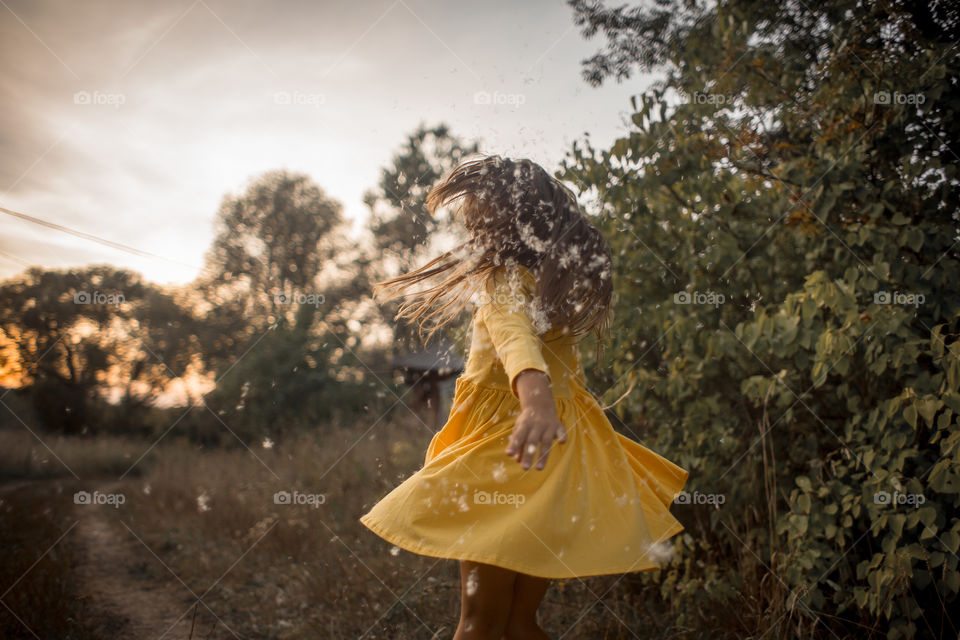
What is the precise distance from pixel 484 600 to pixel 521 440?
1.83 feet

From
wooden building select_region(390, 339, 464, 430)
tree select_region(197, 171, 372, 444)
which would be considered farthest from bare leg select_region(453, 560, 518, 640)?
wooden building select_region(390, 339, 464, 430)

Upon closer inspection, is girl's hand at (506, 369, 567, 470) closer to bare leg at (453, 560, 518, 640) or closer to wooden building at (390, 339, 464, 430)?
bare leg at (453, 560, 518, 640)

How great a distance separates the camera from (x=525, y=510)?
1.24 m

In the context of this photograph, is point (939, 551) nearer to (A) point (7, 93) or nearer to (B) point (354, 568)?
(B) point (354, 568)

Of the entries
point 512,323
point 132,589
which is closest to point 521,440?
point 512,323

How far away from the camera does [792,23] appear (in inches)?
109

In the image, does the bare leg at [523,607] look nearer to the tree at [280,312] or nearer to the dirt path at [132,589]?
the dirt path at [132,589]

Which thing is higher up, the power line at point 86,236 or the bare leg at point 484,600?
A: the power line at point 86,236

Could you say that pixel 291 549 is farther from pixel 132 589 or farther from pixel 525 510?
pixel 525 510

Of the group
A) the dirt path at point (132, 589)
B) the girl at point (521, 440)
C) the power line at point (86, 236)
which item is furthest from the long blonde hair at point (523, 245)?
the power line at point (86, 236)

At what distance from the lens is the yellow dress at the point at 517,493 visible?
1.20 meters

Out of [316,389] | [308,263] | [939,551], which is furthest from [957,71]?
[308,263]

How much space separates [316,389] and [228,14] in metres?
8.55

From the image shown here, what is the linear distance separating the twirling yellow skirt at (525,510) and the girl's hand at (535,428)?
10.4 inches
